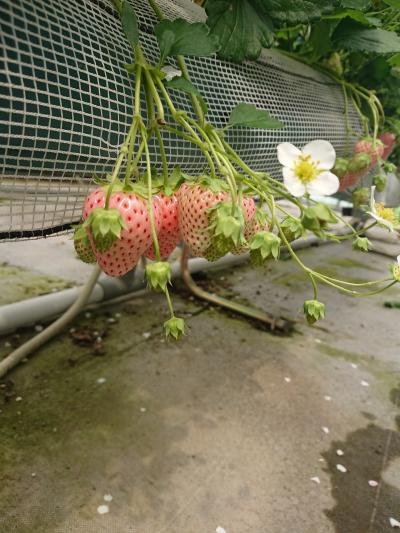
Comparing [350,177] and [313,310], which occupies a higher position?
[350,177]

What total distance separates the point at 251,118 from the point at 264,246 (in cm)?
16

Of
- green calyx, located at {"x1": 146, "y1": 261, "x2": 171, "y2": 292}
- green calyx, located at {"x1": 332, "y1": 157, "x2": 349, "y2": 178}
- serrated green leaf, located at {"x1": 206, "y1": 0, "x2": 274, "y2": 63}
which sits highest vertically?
serrated green leaf, located at {"x1": 206, "y1": 0, "x2": 274, "y2": 63}

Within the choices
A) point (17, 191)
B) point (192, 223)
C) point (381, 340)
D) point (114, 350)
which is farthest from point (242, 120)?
point (381, 340)

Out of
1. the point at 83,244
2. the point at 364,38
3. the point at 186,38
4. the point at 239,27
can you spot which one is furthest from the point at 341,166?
the point at 83,244

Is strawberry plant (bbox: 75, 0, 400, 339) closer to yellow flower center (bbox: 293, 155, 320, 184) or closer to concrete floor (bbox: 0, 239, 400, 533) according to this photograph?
yellow flower center (bbox: 293, 155, 320, 184)

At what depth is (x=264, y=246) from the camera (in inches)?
17.7

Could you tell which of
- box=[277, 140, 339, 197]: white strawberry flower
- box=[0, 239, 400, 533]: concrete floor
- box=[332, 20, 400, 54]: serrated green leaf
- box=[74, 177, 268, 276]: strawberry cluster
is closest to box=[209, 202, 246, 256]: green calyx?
box=[74, 177, 268, 276]: strawberry cluster

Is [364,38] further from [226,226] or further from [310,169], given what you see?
[226,226]

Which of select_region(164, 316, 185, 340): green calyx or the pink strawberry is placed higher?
the pink strawberry

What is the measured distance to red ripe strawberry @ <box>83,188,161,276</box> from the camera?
0.43 meters

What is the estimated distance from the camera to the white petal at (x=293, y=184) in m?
0.48

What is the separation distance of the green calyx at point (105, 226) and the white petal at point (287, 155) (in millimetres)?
232

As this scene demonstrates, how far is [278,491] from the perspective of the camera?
3.50 ft

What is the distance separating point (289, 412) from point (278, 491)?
0.32 meters
